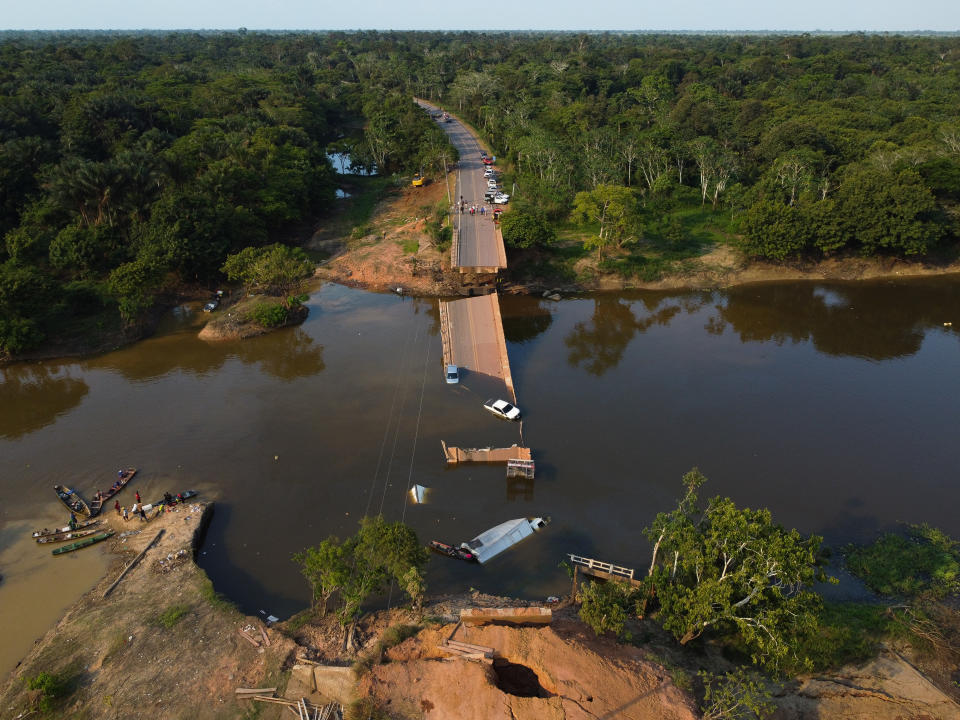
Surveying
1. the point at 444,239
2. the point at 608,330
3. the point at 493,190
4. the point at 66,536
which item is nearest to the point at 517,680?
the point at 66,536

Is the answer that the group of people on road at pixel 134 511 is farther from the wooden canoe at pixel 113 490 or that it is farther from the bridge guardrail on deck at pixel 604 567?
the bridge guardrail on deck at pixel 604 567

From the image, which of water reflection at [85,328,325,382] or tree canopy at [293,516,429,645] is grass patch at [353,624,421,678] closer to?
tree canopy at [293,516,429,645]

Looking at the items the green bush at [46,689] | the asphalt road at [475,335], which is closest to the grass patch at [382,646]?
the green bush at [46,689]

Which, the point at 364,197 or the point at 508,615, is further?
the point at 364,197

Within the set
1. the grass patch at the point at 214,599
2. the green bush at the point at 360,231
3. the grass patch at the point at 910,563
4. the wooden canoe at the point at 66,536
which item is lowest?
the grass patch at the point at 910,563

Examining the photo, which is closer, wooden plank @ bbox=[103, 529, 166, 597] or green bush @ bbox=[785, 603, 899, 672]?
green bush @ bbox=[785, 603, 899, 672]

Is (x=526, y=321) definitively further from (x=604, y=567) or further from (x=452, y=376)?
(x=604, y=567)

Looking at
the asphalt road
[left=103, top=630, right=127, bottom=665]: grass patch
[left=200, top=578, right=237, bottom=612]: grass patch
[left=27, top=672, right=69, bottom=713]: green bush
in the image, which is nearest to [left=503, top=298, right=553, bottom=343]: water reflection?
the asphalt road
